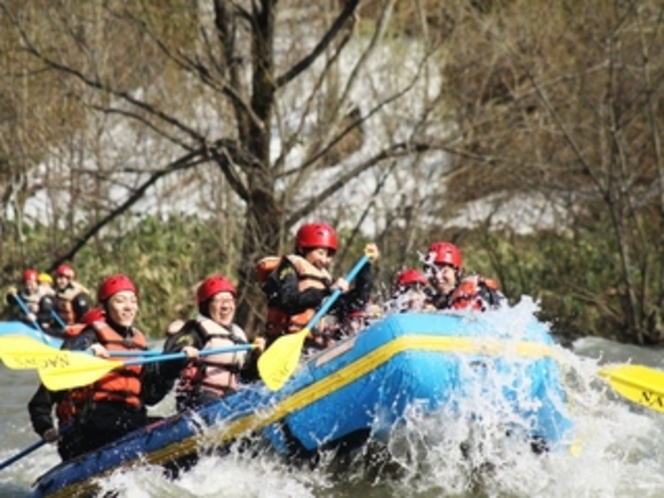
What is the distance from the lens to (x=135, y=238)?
17516 mm

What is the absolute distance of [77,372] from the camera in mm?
7605

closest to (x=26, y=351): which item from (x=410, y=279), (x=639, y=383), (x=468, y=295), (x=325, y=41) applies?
(x=468, y=295)

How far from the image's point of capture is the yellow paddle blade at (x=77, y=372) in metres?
7.58

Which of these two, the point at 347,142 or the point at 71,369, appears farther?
the point at 347,142

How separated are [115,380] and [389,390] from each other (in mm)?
1801

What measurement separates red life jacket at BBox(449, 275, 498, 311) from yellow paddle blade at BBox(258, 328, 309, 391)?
1.39 metres

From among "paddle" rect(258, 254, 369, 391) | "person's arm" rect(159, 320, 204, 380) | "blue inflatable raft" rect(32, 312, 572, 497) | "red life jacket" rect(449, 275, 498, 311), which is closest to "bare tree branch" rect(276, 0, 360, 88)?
"red life jacket" rect(449, 275, 498, 311)

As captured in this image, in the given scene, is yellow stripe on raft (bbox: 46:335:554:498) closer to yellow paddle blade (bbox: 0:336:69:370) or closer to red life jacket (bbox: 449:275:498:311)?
yellow paddle blade (bbox: 0:336:69:370)

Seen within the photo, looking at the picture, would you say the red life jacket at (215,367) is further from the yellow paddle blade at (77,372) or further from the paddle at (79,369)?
the yellow paddle blade at (77,372)

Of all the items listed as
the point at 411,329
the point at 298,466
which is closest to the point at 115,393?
the point at 298,466

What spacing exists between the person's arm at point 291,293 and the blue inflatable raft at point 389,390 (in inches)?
38.0

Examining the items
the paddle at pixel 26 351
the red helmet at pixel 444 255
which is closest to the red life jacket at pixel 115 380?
the paddle at pixel 26 351

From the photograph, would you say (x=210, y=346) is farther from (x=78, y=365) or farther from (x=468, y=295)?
Result: (x=468, y=295)

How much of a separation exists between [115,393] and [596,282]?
29.5ft
